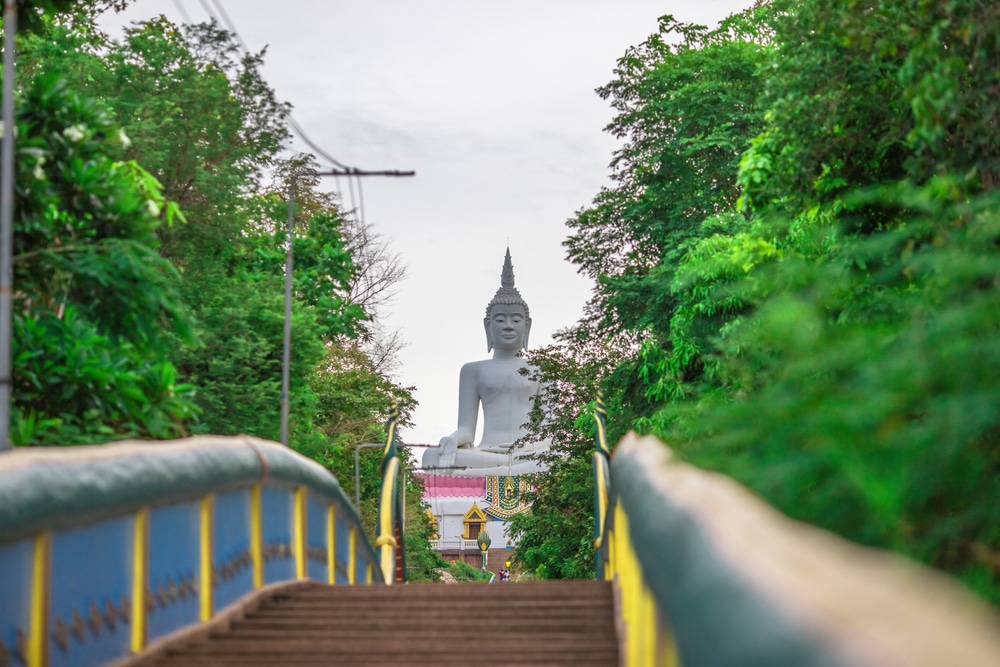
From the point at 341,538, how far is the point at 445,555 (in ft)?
165

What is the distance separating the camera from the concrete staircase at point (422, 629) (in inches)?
223

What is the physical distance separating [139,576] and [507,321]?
4582cm

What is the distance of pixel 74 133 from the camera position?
11.0 meters

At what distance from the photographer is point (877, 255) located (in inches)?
497

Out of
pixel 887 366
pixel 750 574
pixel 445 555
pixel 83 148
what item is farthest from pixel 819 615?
pixel 445 555

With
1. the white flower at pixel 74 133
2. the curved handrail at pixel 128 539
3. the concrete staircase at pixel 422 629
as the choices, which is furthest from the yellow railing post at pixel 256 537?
the white flower at pixel 74 133

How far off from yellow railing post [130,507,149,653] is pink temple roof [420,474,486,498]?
164 ft

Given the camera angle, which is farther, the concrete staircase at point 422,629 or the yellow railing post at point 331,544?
the yellow railing post at point 331,544

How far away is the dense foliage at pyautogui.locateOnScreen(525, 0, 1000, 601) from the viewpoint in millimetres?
3150

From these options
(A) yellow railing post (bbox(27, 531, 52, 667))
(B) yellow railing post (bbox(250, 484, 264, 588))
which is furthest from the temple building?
(A) yellow railing post (bbox(27, 531, 52, 667))

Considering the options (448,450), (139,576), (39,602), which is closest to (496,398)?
(448,450)

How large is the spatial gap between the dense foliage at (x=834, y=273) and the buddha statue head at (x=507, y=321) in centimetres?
2367

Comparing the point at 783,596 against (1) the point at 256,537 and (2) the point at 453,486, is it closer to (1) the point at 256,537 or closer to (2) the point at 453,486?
(1) the point at 256,537

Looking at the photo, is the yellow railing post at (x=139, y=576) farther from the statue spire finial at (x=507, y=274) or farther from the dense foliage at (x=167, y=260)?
the statue spire finial at (x=507, y=274)
